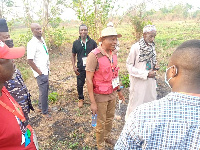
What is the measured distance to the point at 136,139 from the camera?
38.5 inches

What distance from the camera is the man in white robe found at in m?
2.66

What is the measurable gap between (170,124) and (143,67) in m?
1.87

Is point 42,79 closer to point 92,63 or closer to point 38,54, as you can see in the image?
point 38,54

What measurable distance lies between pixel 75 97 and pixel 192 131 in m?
3.65

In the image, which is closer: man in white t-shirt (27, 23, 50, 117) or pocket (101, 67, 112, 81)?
pocket (101, 67, 112, 81)

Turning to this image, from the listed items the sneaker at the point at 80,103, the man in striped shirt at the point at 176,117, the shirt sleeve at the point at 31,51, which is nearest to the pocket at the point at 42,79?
the shirt sleeve at the point at 31,51

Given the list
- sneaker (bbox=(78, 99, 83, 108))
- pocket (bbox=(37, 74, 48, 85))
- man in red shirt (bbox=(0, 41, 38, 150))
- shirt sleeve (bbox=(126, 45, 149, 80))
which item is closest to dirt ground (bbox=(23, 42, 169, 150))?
sneaker (bbox=(78, 99, 83, 108))

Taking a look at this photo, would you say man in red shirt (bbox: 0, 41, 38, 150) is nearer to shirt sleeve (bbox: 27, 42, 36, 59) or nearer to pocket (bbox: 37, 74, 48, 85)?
shirt sleeve (bbox: 27, 42, 36, 59)

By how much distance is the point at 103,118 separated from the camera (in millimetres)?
2385

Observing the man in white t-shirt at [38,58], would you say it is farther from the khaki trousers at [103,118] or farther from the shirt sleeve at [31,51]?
the khaki trousers at [103,118]

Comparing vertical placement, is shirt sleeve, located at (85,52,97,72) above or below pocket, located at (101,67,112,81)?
above

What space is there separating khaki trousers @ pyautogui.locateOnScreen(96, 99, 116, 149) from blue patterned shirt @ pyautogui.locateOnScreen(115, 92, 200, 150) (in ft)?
4.53

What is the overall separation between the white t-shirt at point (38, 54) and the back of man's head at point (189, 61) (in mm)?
2614

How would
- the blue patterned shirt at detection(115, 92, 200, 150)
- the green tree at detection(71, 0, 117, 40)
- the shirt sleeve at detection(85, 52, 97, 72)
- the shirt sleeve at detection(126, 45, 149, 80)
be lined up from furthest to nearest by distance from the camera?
the green tree at detection(71, 0, 117, 40) < the shirt sleeve at detection(126, 45, 149, 80) < the shirt sleeve at detection(85, 52, 97, 72) < the blue patterned shirt at detection(115, 92, 200, 150)
